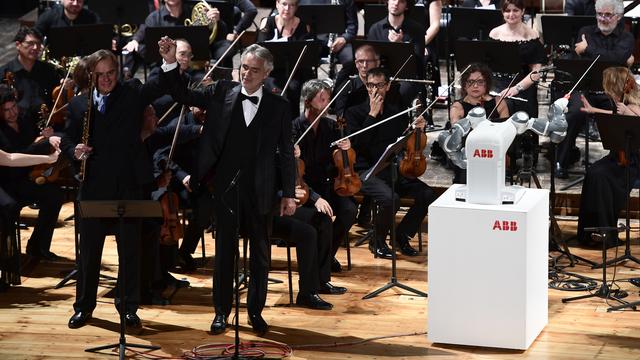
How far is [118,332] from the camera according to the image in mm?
6191

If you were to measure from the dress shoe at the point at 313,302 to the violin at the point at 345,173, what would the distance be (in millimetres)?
759

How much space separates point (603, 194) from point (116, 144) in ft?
10.8

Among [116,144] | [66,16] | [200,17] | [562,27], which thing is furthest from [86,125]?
[562,27]

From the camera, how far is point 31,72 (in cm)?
838

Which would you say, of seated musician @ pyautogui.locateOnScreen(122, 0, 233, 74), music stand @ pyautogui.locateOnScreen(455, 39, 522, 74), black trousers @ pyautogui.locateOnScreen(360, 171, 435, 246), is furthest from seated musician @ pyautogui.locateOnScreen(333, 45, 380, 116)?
seated musician @ pyautogui.locateOnScreen(122, 0, 233, 74)

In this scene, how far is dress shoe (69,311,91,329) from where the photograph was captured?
6.25 m

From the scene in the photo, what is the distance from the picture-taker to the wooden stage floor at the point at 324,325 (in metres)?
5.88

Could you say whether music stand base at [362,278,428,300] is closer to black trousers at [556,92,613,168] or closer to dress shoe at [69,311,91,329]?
dress shoe at [69,311,91,329]

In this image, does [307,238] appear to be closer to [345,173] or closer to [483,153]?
[345,173]

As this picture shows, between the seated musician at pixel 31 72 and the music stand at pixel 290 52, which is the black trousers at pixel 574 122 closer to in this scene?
the music stand at pixel 290 52

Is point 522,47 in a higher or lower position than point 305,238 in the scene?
higher

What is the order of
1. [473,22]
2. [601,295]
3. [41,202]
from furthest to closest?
1. [473,22]
2. [41,202]
3. [601,295]

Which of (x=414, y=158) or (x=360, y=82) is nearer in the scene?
(x=414, y=158)

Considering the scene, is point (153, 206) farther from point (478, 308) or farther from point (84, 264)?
point (478, 308)
